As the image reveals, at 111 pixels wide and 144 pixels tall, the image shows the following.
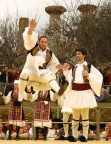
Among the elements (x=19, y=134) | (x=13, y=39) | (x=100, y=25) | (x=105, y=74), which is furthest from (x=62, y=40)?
(x=19, y=134)

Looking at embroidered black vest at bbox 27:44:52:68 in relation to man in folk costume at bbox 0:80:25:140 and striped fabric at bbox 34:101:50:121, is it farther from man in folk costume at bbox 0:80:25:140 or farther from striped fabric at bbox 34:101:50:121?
man in folk costume at bbox 0:80:25:140

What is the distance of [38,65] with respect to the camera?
28.0 feet

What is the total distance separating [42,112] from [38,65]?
227 cm

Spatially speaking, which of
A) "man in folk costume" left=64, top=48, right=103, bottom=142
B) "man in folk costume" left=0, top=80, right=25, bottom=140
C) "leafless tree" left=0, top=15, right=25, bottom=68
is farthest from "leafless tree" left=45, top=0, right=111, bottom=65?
"man in folk costume" left=64, top=48, right=103, bottom=142

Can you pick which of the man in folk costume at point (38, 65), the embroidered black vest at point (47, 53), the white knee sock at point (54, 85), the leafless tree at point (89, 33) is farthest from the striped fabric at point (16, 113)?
the leafless tree at point (89, 33)

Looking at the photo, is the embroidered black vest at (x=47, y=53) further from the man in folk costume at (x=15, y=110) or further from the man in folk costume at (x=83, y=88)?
the man in folk costume at (x=15, y=110)

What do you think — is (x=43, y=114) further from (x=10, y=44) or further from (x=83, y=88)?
(x=10, y=44)

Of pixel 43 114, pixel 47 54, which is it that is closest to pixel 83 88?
pixel 47 54

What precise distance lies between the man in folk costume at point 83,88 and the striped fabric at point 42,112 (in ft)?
5.08

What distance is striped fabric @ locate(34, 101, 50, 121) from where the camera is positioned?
10.5 m

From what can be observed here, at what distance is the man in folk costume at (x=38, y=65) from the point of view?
838cm

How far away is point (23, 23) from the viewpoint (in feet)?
92.8

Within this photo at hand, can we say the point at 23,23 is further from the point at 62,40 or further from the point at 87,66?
the point at 87,66

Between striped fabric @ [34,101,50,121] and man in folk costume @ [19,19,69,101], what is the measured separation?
1.81m
